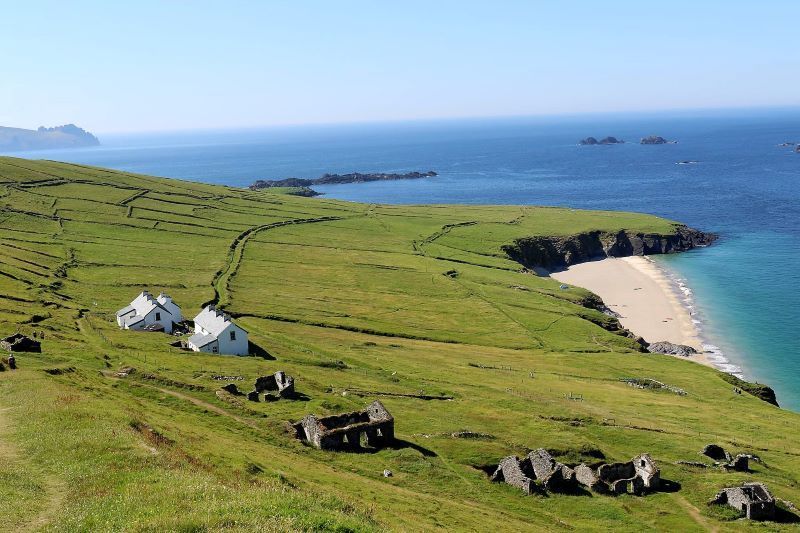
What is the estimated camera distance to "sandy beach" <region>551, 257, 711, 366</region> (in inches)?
5261

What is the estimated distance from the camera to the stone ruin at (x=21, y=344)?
227 ft

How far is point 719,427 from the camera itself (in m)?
79.1

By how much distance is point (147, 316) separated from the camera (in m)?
97.1

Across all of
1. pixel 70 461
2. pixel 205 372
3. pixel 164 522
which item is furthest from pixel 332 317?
pixel 164 522

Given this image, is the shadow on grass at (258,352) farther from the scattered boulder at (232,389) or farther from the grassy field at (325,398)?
the scattered boulder at (232,389)

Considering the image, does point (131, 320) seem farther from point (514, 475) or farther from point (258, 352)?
point (514, 475)

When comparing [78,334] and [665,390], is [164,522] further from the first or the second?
[665,390]

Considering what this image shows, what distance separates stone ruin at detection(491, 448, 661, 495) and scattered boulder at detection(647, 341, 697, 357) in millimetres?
65937

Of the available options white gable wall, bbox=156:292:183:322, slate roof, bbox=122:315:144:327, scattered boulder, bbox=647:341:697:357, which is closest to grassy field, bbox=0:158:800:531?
slate roof, bbox=122:315:144:327

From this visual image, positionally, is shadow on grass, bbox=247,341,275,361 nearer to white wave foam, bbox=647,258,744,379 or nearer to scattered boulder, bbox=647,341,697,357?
scattered boulder, bbox=647,341,697,357

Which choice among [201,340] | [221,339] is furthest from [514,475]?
[201,340]

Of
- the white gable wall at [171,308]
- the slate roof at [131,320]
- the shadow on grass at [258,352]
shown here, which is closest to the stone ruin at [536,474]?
the shadow on grass at [258,352]

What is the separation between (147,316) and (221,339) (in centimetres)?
1589

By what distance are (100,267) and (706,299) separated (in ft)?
416
